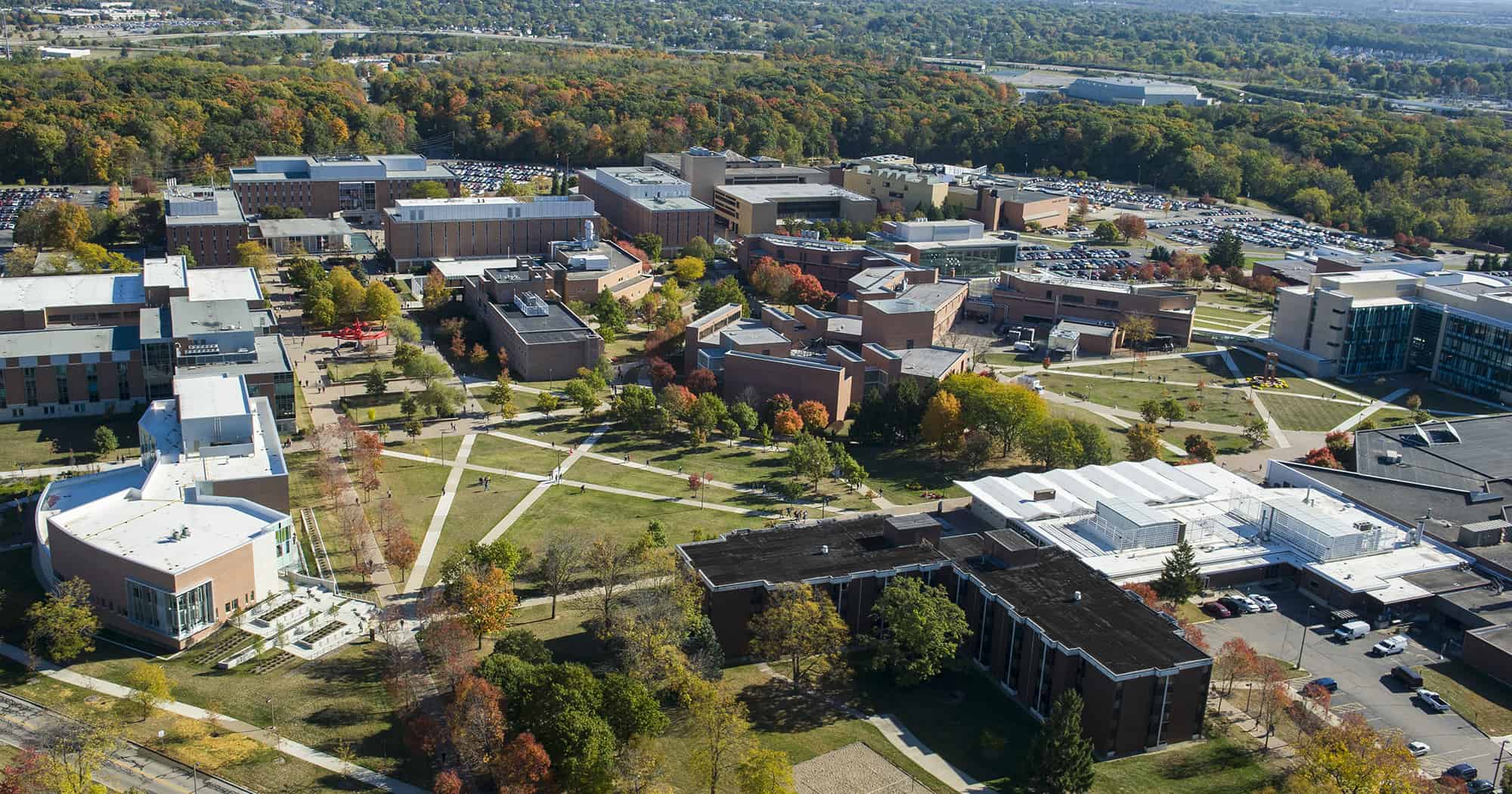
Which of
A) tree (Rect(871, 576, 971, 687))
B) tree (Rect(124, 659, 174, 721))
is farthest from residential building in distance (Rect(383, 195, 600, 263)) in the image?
tree (Rect(871, 576, 971, 687))

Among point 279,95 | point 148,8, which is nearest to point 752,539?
point 279,95

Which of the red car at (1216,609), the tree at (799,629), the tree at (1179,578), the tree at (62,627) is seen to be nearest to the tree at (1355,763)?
the tree at (1179,578)

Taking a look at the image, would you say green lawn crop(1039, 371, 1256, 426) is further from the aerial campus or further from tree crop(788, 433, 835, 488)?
tree crop(788, 433, 835, 488)

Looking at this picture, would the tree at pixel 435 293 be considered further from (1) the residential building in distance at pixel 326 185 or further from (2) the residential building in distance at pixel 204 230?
(1) the residential building in distance at pixel 326 185

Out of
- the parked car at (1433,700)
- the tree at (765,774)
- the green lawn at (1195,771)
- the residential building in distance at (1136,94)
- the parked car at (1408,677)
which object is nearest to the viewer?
the tree at (765,774)

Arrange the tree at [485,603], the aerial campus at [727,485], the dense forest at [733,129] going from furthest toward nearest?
the dense forest at [733,129] → the tree at [485,603] → the aerial campus at [727,485]

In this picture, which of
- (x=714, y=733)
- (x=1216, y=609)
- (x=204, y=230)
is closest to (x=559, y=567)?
(x=714, y=733)

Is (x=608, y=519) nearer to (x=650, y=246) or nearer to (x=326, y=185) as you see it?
(x=650, y=246)
